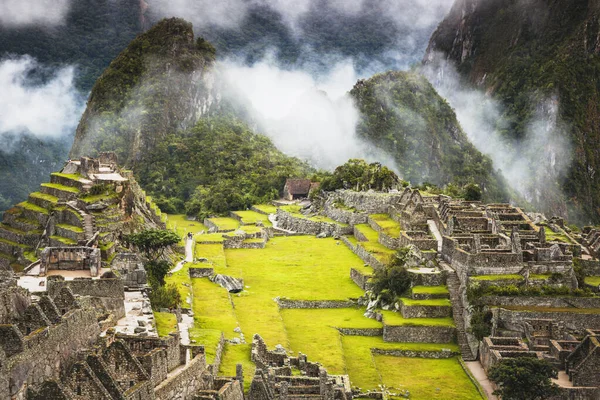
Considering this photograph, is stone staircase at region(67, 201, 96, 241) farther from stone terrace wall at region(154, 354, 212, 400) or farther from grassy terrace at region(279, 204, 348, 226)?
grassy terrace at region(279, 204, 348, 226)

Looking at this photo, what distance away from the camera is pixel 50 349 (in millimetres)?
22906

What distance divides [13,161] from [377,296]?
135 feet

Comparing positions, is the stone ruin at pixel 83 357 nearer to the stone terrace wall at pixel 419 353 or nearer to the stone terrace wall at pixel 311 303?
the stone terrace wall at pixel 419 353

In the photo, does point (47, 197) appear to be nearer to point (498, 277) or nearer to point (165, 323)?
point (165, 323)

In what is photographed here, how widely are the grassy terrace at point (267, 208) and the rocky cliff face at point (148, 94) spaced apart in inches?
799

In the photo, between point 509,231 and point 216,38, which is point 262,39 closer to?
point 216,38

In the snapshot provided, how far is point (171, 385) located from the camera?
2736cm

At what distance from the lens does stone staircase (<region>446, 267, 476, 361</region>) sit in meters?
46.7

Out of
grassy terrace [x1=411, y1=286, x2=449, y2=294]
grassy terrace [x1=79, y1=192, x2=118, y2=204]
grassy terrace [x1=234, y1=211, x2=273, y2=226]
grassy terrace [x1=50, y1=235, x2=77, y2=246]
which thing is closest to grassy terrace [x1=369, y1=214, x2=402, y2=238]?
grassy terrace [x1=234, y1=211, x2=273, y2=226]

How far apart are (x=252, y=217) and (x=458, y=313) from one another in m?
41.5

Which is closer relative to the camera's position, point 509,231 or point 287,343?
point 287,343

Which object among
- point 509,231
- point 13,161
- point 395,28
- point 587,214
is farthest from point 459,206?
point 395,28

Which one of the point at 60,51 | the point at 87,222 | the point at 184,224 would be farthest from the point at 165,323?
the point at 60,51

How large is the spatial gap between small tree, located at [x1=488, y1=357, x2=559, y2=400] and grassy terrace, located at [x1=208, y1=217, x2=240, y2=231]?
43343mm
